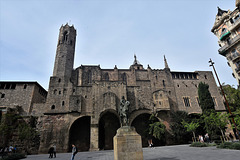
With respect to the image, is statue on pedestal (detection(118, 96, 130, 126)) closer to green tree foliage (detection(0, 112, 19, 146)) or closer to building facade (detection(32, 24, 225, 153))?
building facade (detection(32, 24, 225, 153))

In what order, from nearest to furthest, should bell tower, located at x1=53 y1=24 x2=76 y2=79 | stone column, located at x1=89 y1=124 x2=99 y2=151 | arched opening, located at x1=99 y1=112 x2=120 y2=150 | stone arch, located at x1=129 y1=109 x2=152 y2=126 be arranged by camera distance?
stone column, located at x1=89 y1=124 x2=99 y2=151, stone arch, located at x1=129 y1=109 x2=152 y2=126, arched opening, located at x1=99 y1=112 x2=120 y2=150, bell tower, located at x1=53 y1=24 x2=76 y2=79

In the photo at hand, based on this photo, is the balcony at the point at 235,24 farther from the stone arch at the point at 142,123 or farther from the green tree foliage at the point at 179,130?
the stone arch at the point at 142,123

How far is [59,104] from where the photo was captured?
26422 millimetres

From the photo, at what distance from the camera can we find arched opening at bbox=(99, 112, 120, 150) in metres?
26.8

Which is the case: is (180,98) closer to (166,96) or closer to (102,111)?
(166,96)

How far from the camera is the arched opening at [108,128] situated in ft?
88.0

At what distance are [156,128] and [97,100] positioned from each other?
40.9 feet

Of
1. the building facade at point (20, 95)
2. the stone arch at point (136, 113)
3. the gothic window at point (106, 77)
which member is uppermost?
the gothic window at point (106, 77)

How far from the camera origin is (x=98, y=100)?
86.3ft

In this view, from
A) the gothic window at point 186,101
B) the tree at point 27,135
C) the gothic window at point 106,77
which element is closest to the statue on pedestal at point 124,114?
the tree at point 27,135

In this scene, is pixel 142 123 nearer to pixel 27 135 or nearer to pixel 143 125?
pixel 143 125

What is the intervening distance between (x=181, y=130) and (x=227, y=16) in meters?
25.4

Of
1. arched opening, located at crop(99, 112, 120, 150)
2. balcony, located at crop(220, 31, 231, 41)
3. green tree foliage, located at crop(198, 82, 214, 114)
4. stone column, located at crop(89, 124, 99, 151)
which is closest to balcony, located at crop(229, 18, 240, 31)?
balcony, located at crop(220, 31, 231, 41)

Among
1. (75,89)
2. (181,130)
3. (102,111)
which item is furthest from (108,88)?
(181,130)
